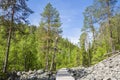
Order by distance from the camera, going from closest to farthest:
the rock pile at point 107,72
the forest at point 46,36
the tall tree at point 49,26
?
the rock pile at point 107,72
the forest at point 46,36
the tall tree at point 49,26

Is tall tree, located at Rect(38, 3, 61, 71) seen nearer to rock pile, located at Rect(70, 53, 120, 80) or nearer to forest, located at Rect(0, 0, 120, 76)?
forest, located at Rect(0, 0, 120, 76)

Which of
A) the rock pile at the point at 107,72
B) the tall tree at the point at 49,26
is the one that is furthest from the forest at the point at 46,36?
the rock pile at the point at 107,72

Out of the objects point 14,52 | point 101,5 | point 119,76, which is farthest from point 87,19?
point 119,76

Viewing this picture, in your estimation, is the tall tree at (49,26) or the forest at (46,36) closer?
the forest at (46,36)

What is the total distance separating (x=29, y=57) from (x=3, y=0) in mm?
22957

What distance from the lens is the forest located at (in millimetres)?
25266

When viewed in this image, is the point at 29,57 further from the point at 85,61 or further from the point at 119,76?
the point at 119,76

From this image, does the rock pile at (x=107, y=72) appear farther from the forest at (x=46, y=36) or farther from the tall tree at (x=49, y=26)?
the tall tree at (x=49, y=26)

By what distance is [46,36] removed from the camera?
43094 millimetres

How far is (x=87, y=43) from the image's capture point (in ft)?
189

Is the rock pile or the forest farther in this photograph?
the forest

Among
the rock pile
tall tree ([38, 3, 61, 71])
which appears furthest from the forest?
the rock pile

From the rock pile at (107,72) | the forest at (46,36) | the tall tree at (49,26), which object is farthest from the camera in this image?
the tall tree at (49,26)

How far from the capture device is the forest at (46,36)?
25266mm
